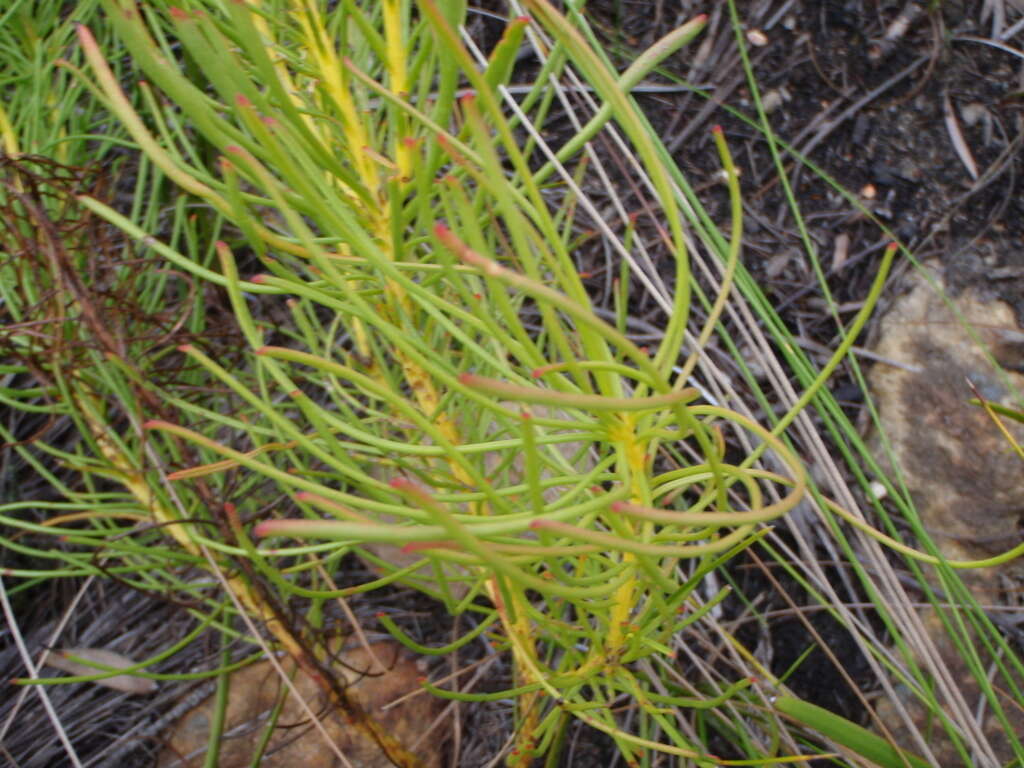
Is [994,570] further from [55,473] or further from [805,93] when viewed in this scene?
[55,473]

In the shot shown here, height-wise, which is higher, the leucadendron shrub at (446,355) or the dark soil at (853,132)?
the leucadendron shrub at (446,355)

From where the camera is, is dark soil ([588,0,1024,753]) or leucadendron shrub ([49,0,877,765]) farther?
dark soil ([588,0,1024,753])

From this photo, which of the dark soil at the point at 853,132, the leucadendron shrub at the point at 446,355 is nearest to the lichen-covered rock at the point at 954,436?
the dark soil at the point at 853,132


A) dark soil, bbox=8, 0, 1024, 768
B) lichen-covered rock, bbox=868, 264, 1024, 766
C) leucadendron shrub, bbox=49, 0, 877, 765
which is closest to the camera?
leucadendron shrub, bbox=49, 0, 877, 765

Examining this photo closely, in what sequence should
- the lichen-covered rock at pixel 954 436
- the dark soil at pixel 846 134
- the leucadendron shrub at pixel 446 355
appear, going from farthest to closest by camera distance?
the dark soil at pixel 846 134 → the lichen-covered rock at pixel 954 436 → the leucadendron shrub at pixel 446 355

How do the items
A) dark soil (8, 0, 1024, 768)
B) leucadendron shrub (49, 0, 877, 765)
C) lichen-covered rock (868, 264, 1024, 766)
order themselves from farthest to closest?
dark soil (8, 0, 1024, 768) → lichen-covered rock (868, 264, 1024, 766) → leucadendron shrub (49, 0, 877, 765)

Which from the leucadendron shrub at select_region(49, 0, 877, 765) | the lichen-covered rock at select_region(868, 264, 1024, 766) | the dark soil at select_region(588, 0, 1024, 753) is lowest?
the lichen-covered rock at select_region(868, 264, 1024, 766)

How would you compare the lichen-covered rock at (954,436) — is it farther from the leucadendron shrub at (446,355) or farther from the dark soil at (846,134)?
the leucadendron shrub at (446,355)

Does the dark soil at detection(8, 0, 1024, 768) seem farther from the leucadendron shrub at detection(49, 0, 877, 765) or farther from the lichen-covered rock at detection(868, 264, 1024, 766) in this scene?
the leucadendron shrub at detection(49, 0, 877, 765)

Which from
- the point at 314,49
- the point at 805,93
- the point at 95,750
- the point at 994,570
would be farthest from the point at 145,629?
the point at 805,93

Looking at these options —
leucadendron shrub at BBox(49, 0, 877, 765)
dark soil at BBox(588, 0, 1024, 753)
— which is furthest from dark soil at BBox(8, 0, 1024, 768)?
leucadendron shrub at BBox(49, 0, 877, 765)

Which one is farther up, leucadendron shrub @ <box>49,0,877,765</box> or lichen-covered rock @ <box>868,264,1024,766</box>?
leucadendron shrub @ <box>49,0,877,765</box>
